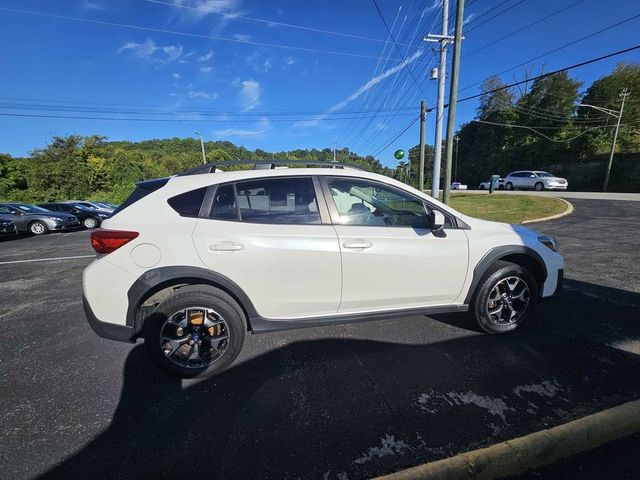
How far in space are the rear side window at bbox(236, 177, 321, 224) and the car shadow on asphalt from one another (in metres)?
1.35

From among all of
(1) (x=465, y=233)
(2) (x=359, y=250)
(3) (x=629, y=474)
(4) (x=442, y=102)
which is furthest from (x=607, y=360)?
(4) (x=442, y=102)

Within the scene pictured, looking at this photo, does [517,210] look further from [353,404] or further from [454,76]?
[353,404]

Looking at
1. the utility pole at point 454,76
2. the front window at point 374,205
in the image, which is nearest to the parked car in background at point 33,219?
the front window at point 374,205

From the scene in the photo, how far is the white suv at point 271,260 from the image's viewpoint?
2.43 m

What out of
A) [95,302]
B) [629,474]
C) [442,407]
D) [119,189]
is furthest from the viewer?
[119,189]

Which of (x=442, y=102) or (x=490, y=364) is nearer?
(x=490, y=364)

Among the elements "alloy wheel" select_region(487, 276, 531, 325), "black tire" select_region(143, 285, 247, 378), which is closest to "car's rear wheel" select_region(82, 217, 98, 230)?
"black tire" select_region(143, 285, 247, 378)

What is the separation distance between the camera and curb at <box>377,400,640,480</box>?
167 centimetres

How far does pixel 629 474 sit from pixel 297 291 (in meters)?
2.33

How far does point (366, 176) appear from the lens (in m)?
2.92

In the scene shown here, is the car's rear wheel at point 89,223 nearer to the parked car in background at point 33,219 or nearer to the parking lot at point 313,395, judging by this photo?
the parked car in background at point 33,219

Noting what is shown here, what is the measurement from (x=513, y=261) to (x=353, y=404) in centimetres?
230

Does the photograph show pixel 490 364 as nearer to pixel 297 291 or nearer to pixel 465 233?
pixel 465 233

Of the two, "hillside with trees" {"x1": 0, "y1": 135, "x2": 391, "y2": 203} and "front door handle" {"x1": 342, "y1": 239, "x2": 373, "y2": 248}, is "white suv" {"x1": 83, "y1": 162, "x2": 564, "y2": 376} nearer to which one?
"front door handle" {"x1": 342, "y1": 239, "x2": 373, "y2": 248}
